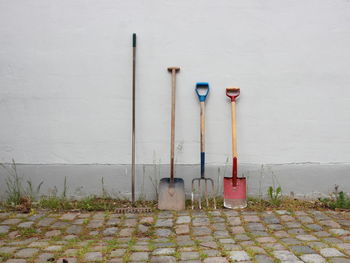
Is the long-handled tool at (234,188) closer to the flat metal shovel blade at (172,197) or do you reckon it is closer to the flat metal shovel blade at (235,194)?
the flat metal shovel blade at (235,194)

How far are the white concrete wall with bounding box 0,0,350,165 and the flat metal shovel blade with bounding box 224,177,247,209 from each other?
30 cm

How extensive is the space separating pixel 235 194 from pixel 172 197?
682mm

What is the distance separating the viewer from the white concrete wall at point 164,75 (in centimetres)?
404

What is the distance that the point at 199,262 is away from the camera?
2658 mm

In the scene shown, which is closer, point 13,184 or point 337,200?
point 337,200

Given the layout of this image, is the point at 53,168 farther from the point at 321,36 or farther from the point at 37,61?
the point at 321,36

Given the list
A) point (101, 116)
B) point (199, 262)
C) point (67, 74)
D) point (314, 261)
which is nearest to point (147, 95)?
point (101, 116)

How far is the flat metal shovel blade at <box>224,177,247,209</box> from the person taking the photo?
394 cm

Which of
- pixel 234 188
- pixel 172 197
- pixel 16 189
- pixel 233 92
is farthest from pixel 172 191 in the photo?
pixel 16 189

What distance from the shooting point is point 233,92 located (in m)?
4.10

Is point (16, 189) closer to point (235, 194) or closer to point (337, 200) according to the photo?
point (235, 194)

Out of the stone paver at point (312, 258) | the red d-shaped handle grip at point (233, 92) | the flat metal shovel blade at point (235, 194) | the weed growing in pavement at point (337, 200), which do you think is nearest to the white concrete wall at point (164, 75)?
the red d-shaped handle grip at point (233, 92)

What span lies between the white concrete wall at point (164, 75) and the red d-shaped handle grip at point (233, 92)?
0.06 metres

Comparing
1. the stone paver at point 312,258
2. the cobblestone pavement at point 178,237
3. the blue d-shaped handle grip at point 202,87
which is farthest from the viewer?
the blue d-shaped handle grip at point 202,87
